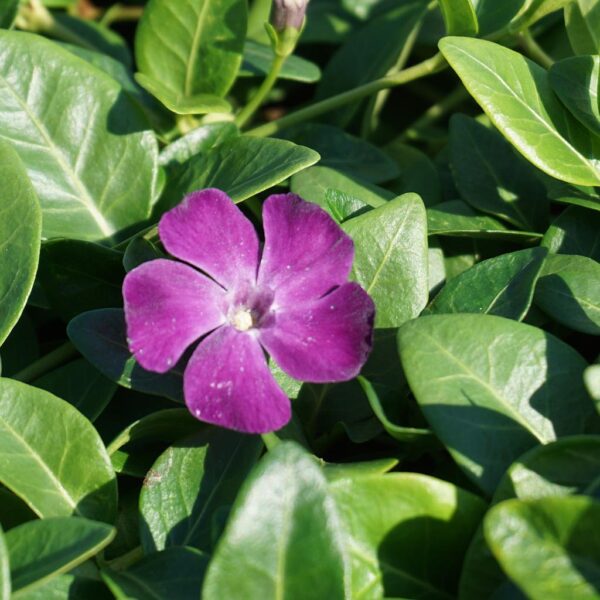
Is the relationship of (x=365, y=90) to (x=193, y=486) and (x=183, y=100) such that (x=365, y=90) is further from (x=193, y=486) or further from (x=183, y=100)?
(x=193, y=486)

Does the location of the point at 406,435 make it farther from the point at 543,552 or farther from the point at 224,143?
the point at 224,143

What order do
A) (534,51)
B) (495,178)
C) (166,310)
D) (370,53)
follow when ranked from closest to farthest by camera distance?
(166,310)
(495,178)
(534,51)
(370,53)

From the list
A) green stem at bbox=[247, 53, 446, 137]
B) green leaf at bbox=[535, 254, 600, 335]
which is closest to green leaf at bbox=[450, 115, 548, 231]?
green stem at bbox=[247, 53, 446, 137]

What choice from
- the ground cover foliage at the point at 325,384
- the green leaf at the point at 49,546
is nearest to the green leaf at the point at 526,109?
the ground cover foliage at the point at 325,384

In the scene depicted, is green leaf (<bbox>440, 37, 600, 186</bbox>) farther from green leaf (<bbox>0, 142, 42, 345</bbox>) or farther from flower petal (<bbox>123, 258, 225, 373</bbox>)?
green leaf (<bbox>0, 142, 42, 345</bbox>)

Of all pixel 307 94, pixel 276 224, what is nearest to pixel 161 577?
pixel 276 224

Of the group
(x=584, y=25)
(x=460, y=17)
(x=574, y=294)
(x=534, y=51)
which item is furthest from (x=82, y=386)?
(x=534, y=51)
